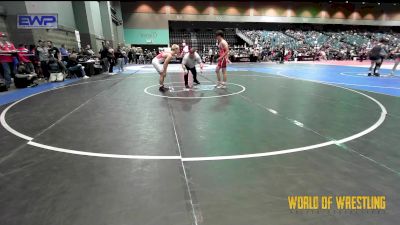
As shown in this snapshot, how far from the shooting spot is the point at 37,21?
12.8m

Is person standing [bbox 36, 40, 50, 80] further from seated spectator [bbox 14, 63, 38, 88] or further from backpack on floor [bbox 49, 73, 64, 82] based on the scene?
seated spectator [bbox 14, 63, 38, 88]

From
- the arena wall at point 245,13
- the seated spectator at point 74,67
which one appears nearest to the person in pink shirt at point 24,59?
the seated spectator at point 74,67

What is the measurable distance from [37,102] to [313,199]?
24.3 feet

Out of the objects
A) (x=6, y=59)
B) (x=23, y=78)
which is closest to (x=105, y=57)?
(x=6, y=59)

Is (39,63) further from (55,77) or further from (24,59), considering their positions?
(24,59)

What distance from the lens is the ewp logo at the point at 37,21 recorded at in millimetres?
12625

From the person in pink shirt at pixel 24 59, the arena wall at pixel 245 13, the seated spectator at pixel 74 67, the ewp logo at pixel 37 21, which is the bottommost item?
the seated spectator at pixel 74 67

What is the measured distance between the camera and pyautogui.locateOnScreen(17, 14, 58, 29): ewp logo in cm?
1262

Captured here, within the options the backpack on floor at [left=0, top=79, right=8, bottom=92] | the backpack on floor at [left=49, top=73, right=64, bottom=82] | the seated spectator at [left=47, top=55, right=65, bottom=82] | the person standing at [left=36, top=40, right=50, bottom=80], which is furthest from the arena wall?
the backpack on floor at [left=0, top=79, right=8, bottom=92]

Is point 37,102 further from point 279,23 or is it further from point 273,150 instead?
point 279,23

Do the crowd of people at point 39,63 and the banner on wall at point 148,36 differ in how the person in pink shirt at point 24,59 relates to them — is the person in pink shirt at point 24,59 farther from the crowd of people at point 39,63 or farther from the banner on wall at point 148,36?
the banner on wall at point 148,36

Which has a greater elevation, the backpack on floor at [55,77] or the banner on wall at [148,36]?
the banner on wall at [148,36]

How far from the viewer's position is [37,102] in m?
7.30

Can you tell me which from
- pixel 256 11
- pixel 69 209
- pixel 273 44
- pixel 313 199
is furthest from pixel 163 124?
pixel 256 11
